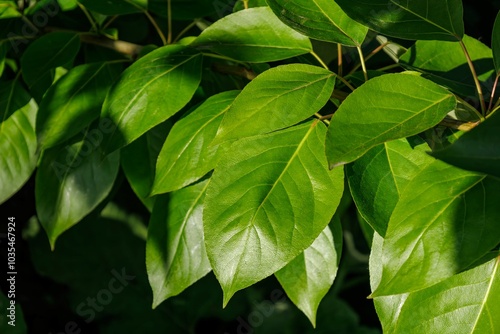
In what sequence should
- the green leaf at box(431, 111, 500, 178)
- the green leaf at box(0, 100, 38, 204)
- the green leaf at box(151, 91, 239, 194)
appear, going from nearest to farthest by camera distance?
the green leaf at box(431, 111, 500, 178) < the green leaf at box(151, 91, 239, 194) < the green leaf at box(0, 100, 38, 204)

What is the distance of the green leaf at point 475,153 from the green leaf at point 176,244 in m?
0.51

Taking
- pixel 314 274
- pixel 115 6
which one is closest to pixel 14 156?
pixel 115 6

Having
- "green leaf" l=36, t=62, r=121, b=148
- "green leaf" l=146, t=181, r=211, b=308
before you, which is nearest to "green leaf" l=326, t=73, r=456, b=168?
"green leaf" l=146, t=181, r=211, b=308

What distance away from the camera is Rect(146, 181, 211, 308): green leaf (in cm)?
106

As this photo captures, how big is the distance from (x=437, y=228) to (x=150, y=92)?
45 cm

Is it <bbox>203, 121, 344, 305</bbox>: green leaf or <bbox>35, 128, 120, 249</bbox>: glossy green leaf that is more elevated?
<bbox>203, 121, 344, 305</bbox>: green leaf

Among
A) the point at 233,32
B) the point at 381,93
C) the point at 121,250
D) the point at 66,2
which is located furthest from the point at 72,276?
the point at 381,93

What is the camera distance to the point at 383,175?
896 millimetres

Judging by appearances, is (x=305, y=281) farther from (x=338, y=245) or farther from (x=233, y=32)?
(x=233, y=32)

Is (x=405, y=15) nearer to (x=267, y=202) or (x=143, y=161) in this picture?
(x=267, y=202)

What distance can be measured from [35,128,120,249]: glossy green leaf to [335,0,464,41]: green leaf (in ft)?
1.78

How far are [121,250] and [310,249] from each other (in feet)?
4.32

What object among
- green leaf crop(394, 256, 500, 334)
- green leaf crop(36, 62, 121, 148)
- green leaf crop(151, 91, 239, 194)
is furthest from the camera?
green leaf crop(36, 62, 121, 148)

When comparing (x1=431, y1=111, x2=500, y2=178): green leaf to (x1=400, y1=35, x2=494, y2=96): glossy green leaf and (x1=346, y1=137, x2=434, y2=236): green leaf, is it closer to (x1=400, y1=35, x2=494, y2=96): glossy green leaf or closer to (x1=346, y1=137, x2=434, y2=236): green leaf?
(x1=346, y1=137, x2=434, y2=236): green leaf
